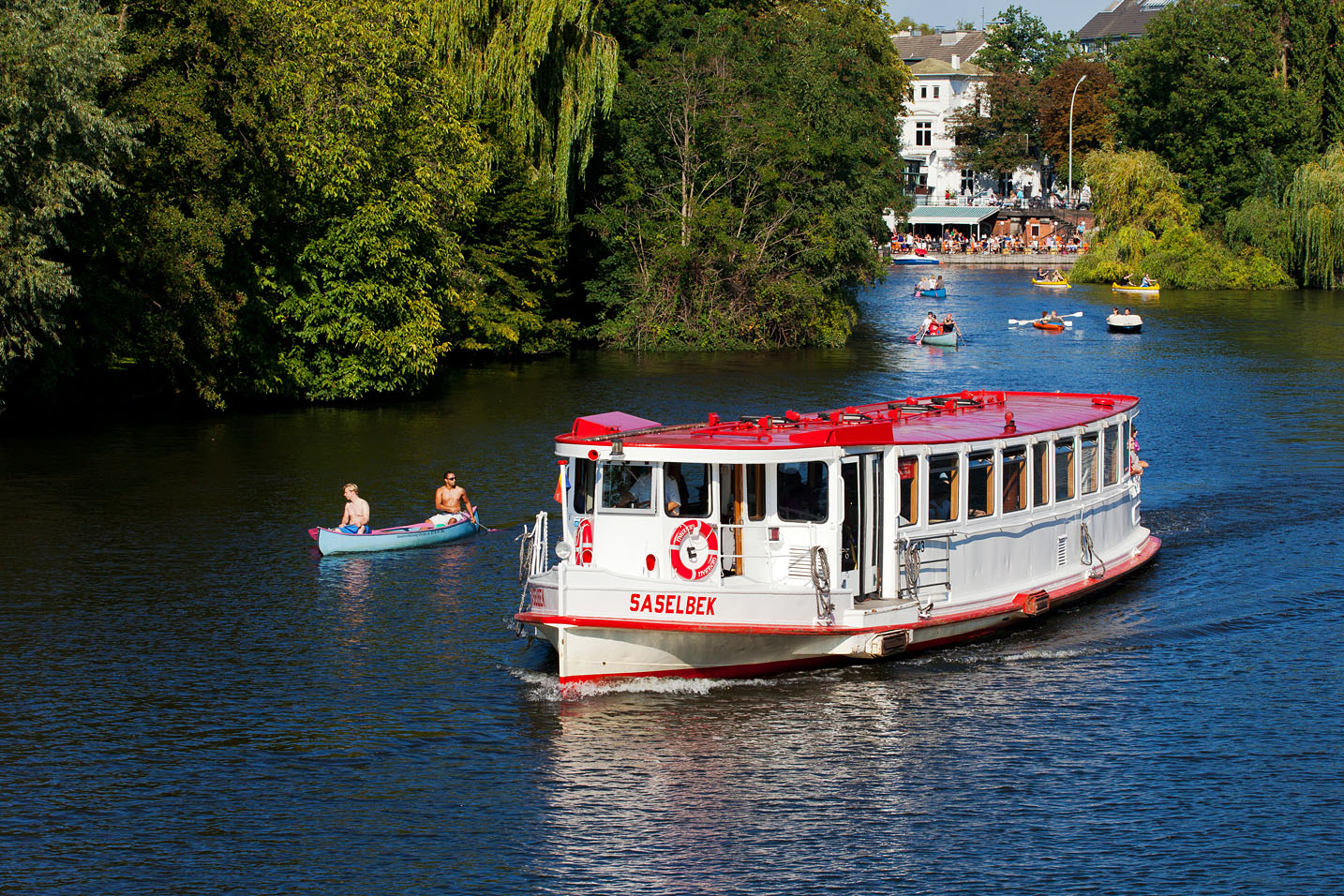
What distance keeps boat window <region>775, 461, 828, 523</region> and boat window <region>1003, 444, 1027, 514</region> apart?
445 cm

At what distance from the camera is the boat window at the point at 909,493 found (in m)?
23.7

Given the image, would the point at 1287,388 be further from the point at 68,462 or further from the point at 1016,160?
the point at 1016,160

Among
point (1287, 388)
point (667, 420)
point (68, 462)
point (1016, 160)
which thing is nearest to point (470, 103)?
point (667, 420)

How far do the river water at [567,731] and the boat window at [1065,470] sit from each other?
2381mm

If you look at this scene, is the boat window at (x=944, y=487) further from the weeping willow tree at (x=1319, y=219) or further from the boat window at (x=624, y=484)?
the weeping willow tree at (x=1319, y=219)

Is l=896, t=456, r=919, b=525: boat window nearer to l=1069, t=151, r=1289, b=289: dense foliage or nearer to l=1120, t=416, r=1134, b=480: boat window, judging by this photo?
l=1120, t=416, r=1134, b=480: boat window

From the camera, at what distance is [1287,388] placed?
54.8 metres

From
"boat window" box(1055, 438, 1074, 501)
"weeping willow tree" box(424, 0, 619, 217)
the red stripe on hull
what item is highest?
"weeping willow tree" box(424, 0, 619, 217)

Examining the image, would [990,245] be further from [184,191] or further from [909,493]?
[909,493]

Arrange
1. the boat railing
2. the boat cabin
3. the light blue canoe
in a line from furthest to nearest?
the light blue canoe → the boat railing → the boat cabin

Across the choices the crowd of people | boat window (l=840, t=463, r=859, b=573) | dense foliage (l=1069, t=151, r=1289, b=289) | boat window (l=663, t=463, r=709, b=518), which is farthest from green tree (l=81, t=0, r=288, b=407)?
the crowd of people

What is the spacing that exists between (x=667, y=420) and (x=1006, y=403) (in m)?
17.1

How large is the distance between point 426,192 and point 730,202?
19.8 meters

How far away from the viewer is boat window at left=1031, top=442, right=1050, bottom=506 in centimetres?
2625
